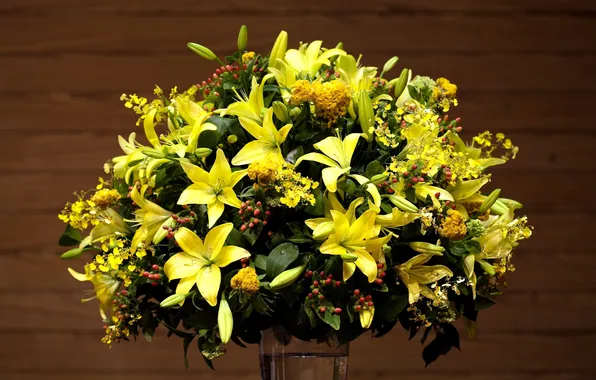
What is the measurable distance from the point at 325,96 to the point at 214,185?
5.9 inches

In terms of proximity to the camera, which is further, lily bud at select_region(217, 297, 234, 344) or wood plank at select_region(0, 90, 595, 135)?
wood plank at select_region(0, 90, 595, 135)

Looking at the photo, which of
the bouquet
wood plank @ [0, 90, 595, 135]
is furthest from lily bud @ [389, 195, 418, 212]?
wood plank @ [0, 90, 595, 135]

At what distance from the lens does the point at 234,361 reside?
2.10m

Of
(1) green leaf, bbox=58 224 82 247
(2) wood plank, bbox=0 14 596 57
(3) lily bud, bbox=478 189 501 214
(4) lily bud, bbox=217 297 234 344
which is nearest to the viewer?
(4) lily bud, bbox=217 297 234 344

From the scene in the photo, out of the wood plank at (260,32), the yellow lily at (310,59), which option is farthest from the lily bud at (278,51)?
the wood plank at (260,32)

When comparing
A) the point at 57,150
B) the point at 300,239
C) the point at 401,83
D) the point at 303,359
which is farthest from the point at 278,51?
the point at 57,150

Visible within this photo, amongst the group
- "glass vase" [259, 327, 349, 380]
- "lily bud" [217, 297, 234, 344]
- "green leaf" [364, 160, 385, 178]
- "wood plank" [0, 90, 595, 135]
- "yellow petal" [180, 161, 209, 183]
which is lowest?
"glass vase" [259, 327, 349, 380]

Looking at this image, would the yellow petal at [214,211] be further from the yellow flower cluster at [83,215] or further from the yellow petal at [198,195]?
the yellow flower cluster at [83,215]

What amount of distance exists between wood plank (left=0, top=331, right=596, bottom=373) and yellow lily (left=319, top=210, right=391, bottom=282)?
1.21m

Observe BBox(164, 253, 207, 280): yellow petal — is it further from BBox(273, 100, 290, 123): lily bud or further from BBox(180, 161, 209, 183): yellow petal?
BBox(273, 100, 290, 123): lily bud

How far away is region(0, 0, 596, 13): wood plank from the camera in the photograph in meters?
2.09

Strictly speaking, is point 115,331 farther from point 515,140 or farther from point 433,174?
point 515,140

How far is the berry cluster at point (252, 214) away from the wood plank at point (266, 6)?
4.01 feet

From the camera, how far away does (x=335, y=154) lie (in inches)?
36.8
